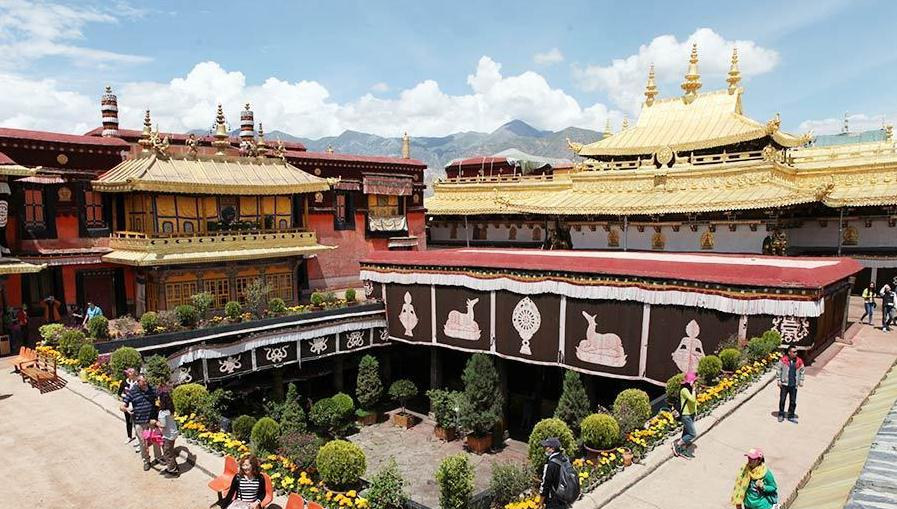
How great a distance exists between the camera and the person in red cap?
6.78 m

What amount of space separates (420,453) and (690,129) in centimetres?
2218

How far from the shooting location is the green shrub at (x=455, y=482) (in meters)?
9.77

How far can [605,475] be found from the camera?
947 cm

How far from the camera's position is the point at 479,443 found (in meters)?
21.7

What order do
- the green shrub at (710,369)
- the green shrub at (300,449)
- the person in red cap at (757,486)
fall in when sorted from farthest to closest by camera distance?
the green shrub at (300,449), the green shrub at (710,369), the person in red cap at (757,486)

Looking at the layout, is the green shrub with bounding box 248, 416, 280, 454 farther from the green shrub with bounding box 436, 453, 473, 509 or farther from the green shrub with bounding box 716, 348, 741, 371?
the green shrub with bounding box 716, 348, 741, 371

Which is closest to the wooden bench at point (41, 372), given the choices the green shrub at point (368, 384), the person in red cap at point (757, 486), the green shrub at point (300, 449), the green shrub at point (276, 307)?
the green shrub at point (300, 449)

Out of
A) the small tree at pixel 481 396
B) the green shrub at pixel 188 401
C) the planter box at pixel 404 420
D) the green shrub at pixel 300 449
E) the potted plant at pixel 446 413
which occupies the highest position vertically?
the green shrub at pixel 188 401

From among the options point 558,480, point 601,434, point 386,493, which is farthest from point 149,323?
point 558,480

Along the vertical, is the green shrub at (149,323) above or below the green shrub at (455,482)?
above

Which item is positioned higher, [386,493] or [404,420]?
[386,493]

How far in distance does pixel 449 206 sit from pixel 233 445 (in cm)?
2789

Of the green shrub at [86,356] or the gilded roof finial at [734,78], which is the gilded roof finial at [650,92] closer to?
the gilded roof finial at [734,78]

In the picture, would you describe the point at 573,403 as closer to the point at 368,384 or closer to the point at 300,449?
the point at 300,449
